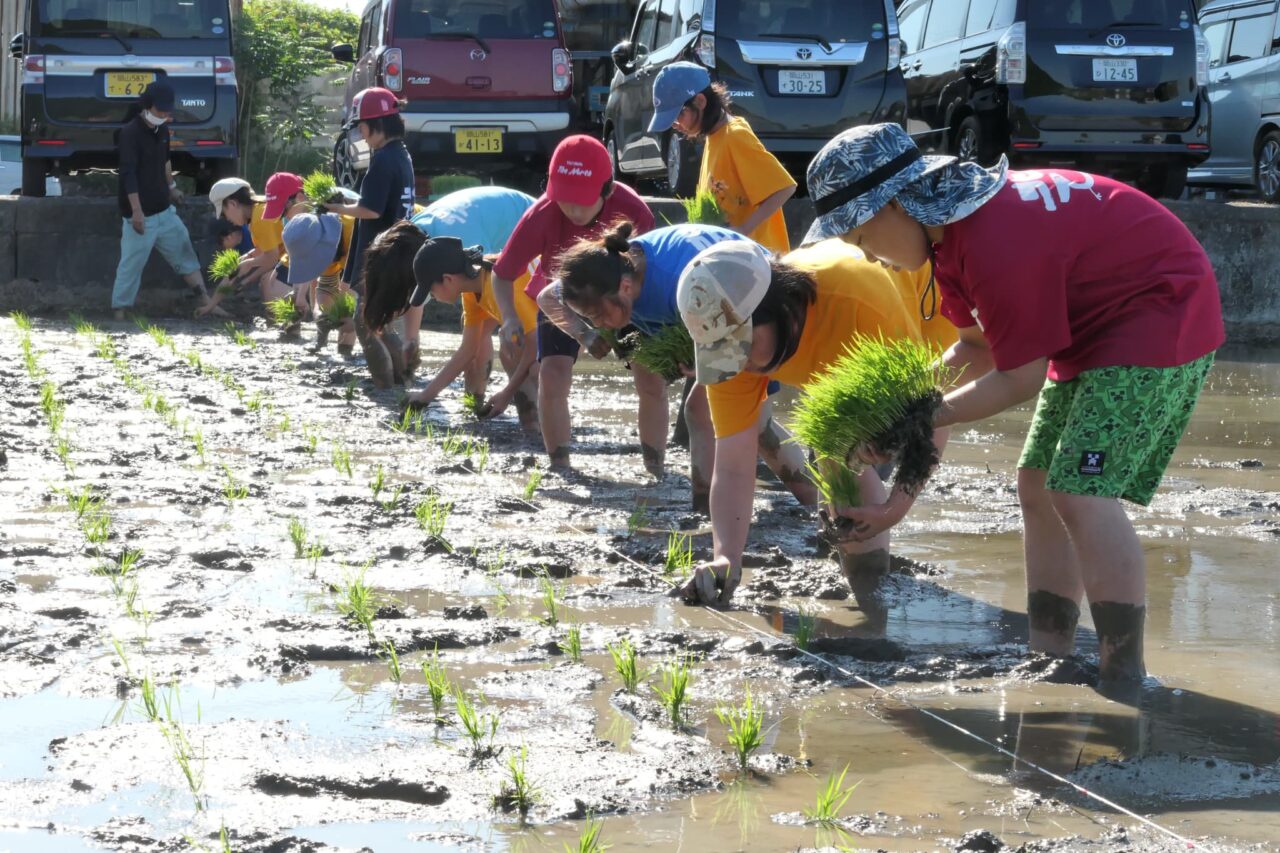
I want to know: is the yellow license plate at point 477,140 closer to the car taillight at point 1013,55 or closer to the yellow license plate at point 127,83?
the yellow license plate at point 127,83

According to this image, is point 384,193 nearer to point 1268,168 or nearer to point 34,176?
point 34,176

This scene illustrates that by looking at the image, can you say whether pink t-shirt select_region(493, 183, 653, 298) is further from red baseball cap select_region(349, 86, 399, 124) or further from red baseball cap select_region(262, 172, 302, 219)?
red baseball cap select_region(262, 172, 302, 219)

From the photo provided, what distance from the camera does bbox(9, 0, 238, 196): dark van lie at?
13062mm

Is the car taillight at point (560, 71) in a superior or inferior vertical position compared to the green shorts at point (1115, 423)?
superior

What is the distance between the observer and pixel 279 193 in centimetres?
1113

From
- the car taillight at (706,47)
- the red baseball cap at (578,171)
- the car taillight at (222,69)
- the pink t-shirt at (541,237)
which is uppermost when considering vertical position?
the car taillight at (706,47)

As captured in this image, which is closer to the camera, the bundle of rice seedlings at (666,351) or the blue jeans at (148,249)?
the bundle of rice seedlings at (666,351)

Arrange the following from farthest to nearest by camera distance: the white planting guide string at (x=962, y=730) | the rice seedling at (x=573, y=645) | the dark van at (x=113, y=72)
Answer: the dark van at (x=113, y=72), the rice seedling at (x=573, y=645), the white planting guide string at (x=962, y=730)

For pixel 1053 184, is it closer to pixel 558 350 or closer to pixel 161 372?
pixel 558 350

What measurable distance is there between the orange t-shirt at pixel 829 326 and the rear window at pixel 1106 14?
7888 mm

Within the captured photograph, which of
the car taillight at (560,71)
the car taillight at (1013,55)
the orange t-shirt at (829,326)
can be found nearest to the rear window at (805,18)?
the car taillight at (1013,55)

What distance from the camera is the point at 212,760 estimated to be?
308cm

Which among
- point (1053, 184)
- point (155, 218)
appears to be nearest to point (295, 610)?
point (1053, 184)

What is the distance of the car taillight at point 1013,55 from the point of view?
11422 mm
